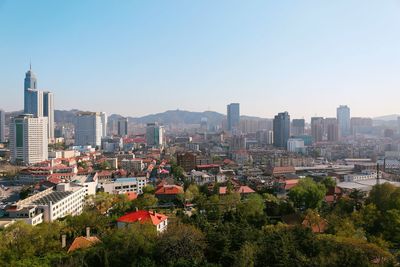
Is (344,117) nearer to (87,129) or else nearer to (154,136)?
(154,136)

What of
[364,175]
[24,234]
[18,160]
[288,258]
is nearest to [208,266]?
[288,258]

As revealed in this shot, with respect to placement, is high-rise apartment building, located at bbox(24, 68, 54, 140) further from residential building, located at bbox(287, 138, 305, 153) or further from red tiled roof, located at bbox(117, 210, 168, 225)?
red tiled roof, located at bbox(117, 210, 168, 225)

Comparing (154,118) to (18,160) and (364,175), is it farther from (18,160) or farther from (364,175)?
(364,175)

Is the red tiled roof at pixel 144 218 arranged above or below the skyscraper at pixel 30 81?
below

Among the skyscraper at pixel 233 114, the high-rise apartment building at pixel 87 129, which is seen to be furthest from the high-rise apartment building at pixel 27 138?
the skyscraper at pixel 233 114

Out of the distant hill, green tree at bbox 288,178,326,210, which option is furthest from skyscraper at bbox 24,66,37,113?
the distant hill

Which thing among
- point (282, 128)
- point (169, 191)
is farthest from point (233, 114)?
point (169, 191)

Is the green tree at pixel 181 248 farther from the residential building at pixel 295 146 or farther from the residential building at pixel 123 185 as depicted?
the residential building at pixel 295 146
